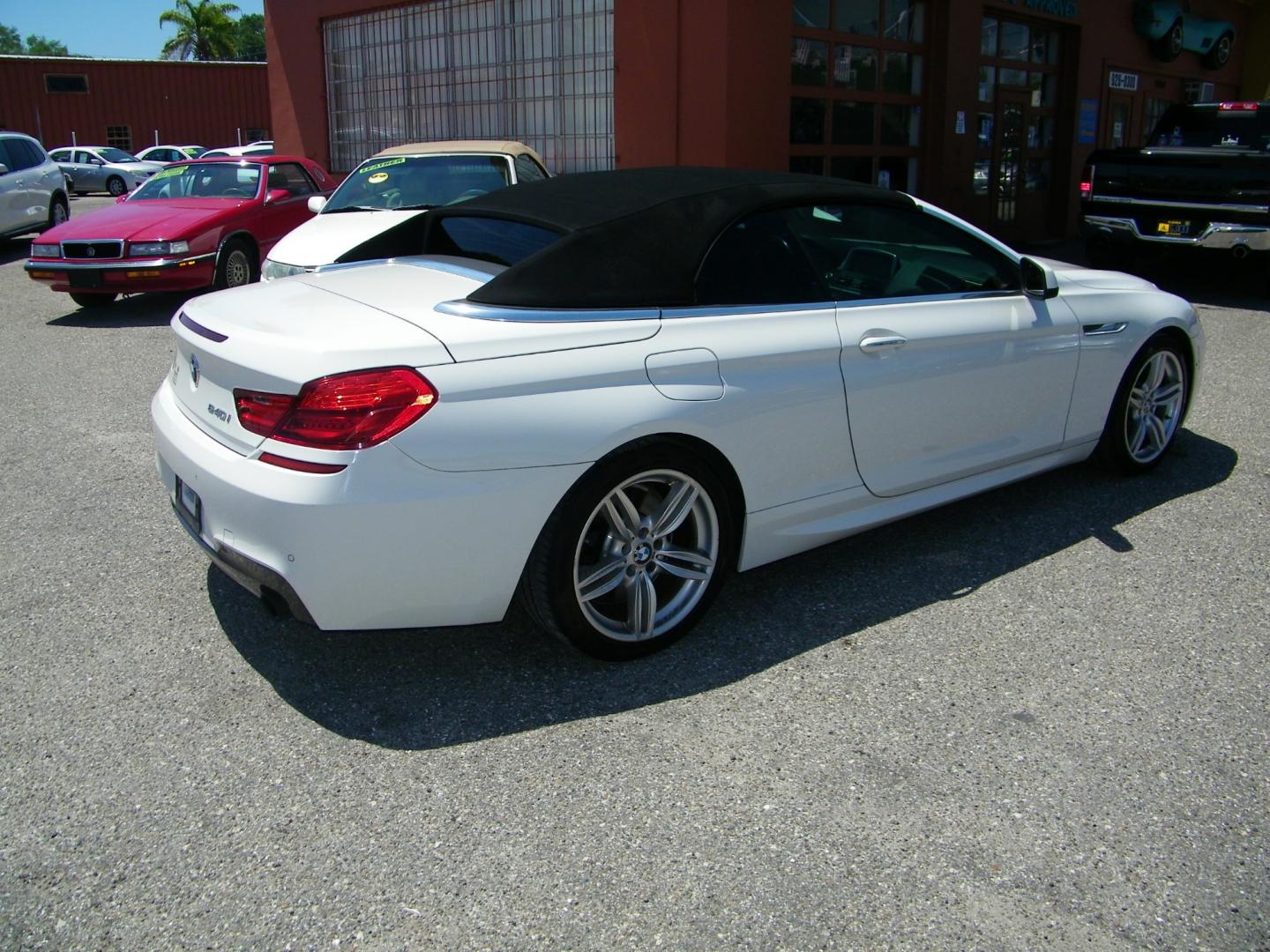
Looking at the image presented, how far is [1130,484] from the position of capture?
5.14 metres

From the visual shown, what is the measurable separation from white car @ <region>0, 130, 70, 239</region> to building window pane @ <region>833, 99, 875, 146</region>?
36.2 feet

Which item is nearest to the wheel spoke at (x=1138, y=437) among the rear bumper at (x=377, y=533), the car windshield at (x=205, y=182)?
the rear bumper at (x=377, y=533)

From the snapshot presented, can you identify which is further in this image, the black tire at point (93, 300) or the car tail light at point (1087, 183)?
the car tail light at point (1087, 183)

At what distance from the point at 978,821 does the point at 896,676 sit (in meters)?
0.74

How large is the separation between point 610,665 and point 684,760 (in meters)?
0.57

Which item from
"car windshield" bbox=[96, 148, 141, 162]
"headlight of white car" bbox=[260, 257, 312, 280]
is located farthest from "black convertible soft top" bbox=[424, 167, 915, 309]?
"car windshield" bbox=[96, 148, 141, 162]

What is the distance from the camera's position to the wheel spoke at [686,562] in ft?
11.3

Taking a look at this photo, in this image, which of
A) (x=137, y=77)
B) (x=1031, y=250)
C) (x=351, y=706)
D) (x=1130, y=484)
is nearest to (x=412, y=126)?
(x=1031, y=250)

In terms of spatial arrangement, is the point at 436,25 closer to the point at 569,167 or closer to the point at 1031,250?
the point at 569,167

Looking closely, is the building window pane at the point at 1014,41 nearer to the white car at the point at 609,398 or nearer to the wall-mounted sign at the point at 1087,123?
the wall-mounted sign at the point at 1087,123

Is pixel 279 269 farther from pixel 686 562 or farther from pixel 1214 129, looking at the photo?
pixel 1214 129

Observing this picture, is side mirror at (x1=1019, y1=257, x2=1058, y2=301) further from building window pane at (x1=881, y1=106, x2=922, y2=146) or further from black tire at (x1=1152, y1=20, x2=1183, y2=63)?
black tire at (x1=1152, y1=20, x2=1183, y2=63)

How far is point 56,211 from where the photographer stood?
15.8 metres

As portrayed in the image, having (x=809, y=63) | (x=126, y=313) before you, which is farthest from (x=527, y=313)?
(x=809, y=63)
